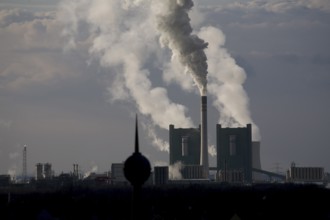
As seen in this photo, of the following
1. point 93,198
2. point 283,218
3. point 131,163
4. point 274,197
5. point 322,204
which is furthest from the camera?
point 93,198

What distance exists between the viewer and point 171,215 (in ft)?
464

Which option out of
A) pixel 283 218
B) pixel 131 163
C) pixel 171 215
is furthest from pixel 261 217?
pixel 131 163

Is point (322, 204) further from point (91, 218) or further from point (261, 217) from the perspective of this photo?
point (91, 218)

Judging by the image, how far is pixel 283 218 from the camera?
135375 mm

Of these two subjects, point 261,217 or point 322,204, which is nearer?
point 261,217

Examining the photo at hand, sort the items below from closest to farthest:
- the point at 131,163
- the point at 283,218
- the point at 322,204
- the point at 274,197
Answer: the point at 131,163 < the point at 283,218 < the point at 322,204 < the point at 274,197

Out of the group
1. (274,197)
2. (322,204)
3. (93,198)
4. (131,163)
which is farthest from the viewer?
(93,198)

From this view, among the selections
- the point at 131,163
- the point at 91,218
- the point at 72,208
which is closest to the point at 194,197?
the point at 72,208

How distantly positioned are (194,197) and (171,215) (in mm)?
32343

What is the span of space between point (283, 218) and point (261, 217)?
108 inches

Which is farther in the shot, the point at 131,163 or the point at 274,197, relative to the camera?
the point at 274,197

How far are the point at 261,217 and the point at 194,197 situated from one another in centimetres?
3793

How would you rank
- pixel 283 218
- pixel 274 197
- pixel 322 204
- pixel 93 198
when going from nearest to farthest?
pixel 283 218 → pixel 322 204 → pixel 274 197 → pixel 93 198

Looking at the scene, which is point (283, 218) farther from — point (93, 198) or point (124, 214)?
point (93, 198)
